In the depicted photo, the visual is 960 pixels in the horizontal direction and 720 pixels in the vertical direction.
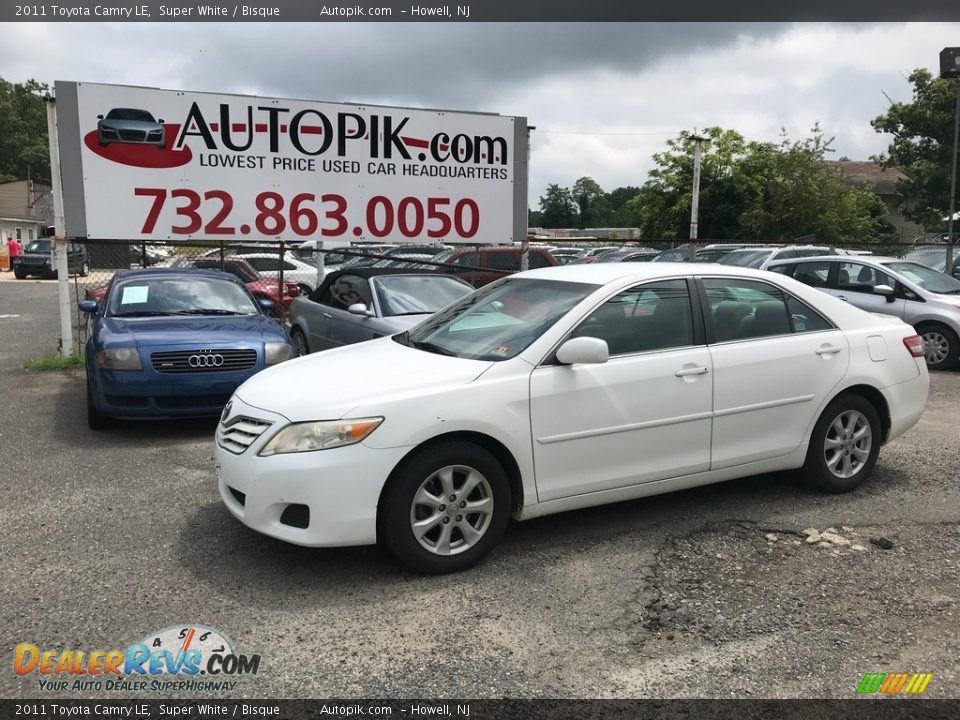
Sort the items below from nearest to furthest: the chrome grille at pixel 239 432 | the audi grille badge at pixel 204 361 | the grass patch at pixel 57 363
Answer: the chrome grille at pixel 239 432, the audi grille badge at pixel 204 361, the grass patch at pixel 57 363

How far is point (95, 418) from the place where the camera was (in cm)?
695

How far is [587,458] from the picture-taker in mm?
4238

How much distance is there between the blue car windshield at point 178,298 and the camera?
780cm

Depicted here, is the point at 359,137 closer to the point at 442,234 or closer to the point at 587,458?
the point at 442,234

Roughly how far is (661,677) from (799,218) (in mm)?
33176

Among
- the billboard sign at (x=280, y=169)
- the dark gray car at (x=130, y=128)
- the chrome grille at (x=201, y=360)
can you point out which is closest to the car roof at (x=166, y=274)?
the billboard sign at (x=280, y=169)

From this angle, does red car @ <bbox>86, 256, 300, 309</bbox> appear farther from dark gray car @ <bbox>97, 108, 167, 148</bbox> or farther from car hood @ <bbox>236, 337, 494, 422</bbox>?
car hood @ <bbox>236, 337, 494, 422</bbox>

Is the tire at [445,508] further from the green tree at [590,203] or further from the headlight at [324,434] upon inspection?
the green tree at [590,203]

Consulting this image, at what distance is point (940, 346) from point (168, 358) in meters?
9.74

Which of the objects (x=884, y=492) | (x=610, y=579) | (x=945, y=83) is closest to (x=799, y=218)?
(x=945, y=83)

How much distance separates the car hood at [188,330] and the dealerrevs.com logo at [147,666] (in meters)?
3.98

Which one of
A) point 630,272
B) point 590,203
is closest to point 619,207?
point 590,203

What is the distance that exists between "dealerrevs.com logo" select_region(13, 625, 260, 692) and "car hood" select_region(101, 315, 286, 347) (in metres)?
3.98

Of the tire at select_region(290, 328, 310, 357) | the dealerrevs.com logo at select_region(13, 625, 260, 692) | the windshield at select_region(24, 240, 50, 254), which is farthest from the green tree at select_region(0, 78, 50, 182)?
the dealerrevs.com logo at select_region(13, 625, 260, 692)
